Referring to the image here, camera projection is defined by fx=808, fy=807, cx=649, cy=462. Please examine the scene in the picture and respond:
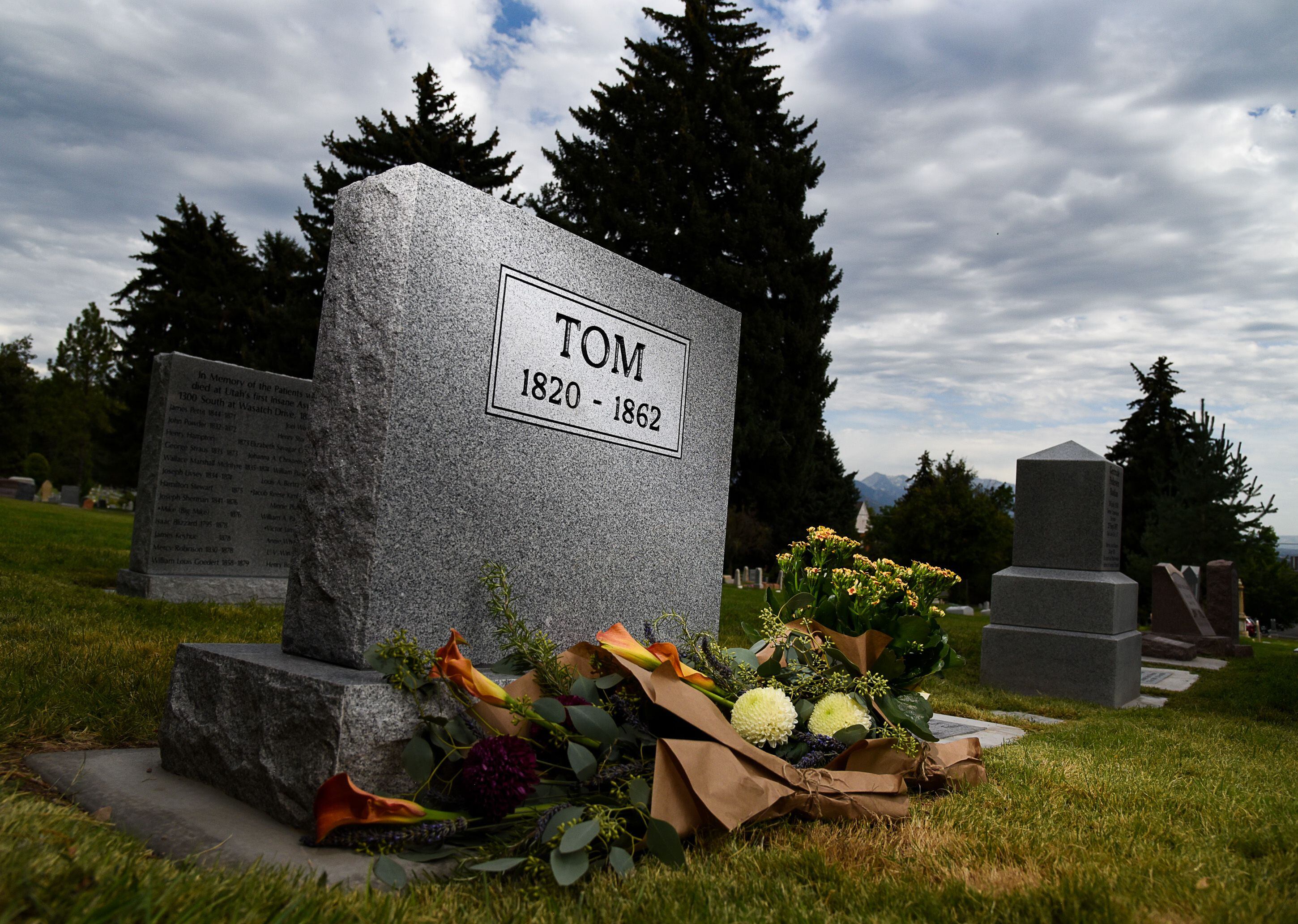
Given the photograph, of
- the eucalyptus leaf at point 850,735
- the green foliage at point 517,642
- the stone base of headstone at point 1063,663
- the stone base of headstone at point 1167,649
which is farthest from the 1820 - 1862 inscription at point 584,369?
the stone base of headstone at point 1167,649

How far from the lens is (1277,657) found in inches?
467

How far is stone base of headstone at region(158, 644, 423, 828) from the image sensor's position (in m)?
2.11

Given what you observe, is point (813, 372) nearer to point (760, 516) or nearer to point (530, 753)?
point (760, 516)

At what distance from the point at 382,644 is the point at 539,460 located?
928mm

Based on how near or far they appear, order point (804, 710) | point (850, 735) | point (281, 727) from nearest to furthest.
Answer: point (281, 727)
point (850, 735)
point (804, 710)

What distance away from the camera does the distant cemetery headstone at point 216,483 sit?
6.46 m

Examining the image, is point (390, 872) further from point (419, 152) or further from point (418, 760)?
point (419, 152)

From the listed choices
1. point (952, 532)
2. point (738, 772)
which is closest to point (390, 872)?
point (738, 772)

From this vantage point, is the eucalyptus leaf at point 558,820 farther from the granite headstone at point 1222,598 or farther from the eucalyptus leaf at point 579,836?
the granite headstone at point 1222,598

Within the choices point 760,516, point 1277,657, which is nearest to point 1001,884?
point 1277,657

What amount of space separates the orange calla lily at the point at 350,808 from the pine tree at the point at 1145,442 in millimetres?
32228

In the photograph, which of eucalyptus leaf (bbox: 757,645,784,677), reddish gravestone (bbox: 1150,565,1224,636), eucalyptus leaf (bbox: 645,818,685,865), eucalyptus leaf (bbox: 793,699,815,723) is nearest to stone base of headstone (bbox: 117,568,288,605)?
eucalyptus leaf (bbox: 757,645,784,677)

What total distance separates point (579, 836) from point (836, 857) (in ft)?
2.17

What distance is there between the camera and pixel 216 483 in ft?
22.1
